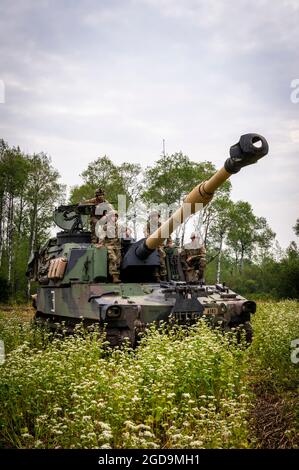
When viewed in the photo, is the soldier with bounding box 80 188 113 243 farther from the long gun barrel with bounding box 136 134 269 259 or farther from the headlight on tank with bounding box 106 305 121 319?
the headlight on tank with bounding box 106 305 121 319

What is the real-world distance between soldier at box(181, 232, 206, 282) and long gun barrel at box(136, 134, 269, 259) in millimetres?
1332

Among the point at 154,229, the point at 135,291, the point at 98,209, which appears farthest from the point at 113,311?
the point at 98,209

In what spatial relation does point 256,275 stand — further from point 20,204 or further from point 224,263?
point 224,263

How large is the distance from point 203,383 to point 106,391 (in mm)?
1498

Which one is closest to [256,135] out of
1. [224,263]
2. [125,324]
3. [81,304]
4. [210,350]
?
[210,350]

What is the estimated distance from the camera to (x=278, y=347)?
357 inches

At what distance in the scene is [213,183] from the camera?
823cm

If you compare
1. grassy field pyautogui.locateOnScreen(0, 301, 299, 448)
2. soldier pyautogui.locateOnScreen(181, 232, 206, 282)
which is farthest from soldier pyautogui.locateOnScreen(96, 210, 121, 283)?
grassy field pyautogui.locateOnScreen(0, 301, 299, 448)

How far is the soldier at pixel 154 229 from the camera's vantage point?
11.9 metres

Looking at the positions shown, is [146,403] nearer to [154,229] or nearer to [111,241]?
[111,241]

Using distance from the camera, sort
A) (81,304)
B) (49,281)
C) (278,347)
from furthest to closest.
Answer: (49,281) < (81,304) < (278,347)

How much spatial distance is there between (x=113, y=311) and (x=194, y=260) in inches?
118

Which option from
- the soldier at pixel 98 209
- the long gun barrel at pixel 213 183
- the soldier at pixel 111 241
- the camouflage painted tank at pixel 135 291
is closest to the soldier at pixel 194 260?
the camouflage painted tank at pixel 135 291

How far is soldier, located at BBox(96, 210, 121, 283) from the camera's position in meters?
11.4
